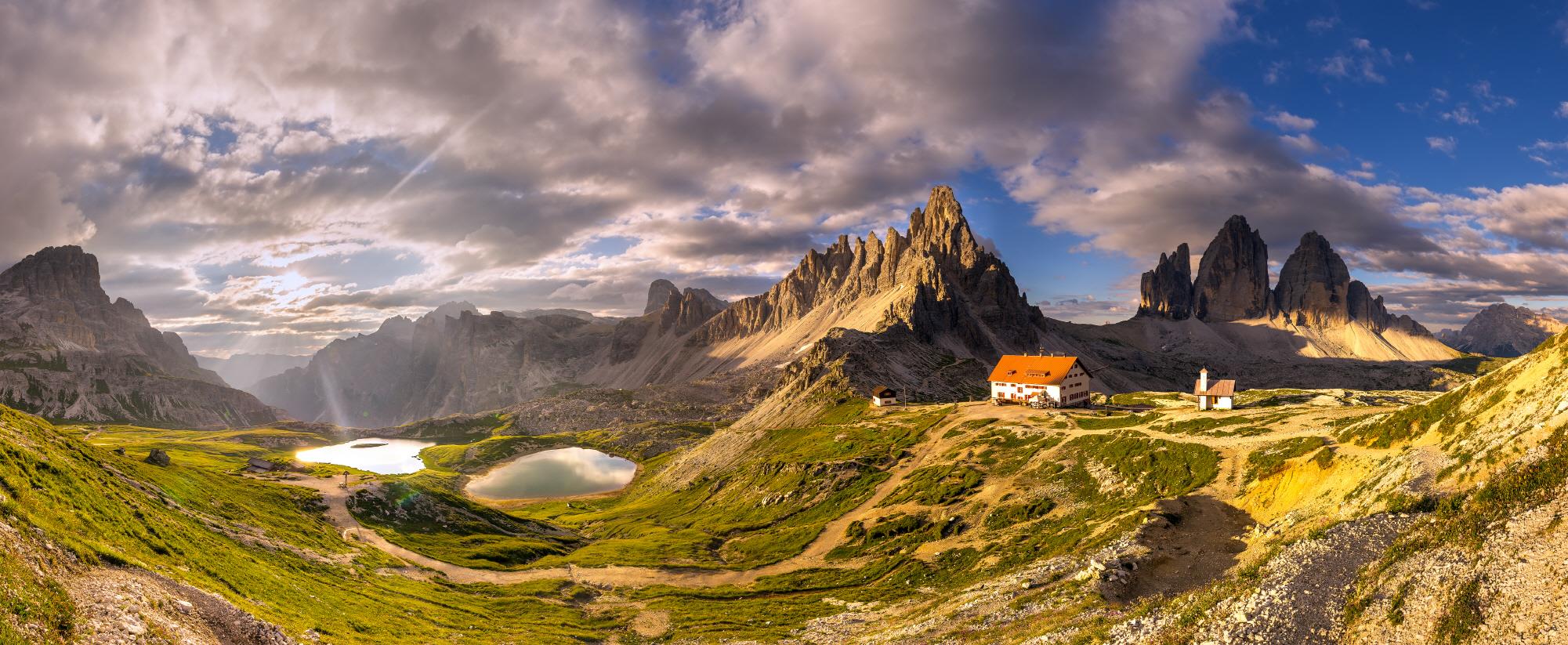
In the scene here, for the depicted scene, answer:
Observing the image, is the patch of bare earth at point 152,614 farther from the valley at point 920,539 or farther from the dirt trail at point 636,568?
the dirt trail at point 636,568

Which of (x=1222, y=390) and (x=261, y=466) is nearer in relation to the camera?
(x=1222, y=390)

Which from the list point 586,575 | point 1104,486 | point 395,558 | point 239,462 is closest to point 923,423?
point 1104,486

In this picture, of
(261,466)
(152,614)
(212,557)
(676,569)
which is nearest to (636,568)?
(676,569)

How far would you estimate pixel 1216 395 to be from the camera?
333ft

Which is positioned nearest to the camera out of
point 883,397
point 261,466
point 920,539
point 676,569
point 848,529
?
point 920,539

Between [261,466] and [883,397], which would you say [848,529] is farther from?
[261,466]

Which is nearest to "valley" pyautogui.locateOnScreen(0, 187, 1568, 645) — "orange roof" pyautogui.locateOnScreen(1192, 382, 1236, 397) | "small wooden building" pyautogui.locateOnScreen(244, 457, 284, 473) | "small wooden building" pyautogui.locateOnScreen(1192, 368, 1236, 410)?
"small wooden building" pyautogui.locateOnScreen(1192, 368, 1236, 410)

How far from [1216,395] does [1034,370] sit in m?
37.8

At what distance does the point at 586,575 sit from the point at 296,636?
62.1m

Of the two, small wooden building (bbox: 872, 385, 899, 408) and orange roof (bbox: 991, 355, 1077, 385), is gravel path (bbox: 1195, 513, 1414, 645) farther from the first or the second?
small wooden building (bbox: 872, 385, 899, 408)

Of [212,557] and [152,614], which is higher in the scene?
[152,614]

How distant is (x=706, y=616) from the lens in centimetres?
7369

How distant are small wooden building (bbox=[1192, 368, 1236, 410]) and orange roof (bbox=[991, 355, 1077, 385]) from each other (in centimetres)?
2711

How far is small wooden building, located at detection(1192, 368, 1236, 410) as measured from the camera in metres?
99.9
